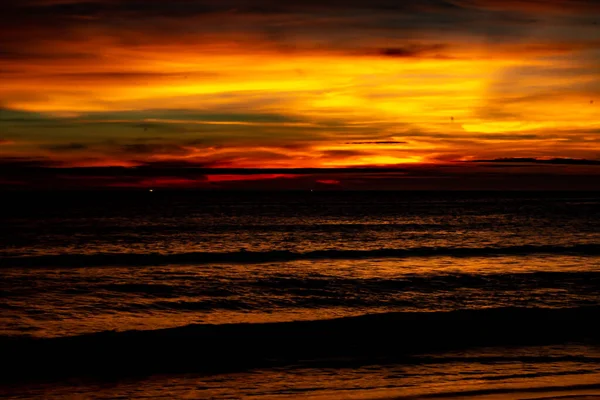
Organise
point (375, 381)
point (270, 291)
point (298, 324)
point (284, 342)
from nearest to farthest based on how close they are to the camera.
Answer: point (375, 381)
point (284, 342)
point (298, 324)
point (270, 291)

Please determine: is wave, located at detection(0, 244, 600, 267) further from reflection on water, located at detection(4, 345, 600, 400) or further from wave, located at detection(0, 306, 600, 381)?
reflection on water, located at detection(4, 345, 600, 400)

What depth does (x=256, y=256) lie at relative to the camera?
3528 centimetres

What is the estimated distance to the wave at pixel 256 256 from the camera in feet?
107

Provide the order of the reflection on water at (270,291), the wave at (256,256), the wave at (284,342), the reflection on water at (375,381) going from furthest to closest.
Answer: the wave at (256,256)
the reflection on water at (270,291)
the wave at (284,342)
the reflection on water at (375,381)

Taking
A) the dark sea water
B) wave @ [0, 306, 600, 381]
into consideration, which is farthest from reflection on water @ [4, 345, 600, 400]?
wave @ [0, 306, 600, 381]

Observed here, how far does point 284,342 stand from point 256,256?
789 inches

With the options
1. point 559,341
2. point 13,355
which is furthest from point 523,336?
point 13,355

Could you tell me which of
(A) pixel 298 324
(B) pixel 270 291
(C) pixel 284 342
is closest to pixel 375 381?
→ (C) pixel 284 342

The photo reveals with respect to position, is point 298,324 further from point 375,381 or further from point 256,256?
point 256,256

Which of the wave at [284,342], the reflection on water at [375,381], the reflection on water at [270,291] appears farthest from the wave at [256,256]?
the reflection on water at [375,381]

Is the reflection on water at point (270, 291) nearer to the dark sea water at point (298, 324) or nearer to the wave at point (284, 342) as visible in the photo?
the dark sea water at point (298, 324)

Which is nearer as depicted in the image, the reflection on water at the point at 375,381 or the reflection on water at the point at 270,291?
the reflection on water at the point at 375,381

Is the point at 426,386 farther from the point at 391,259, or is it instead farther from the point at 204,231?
the point at 204,231

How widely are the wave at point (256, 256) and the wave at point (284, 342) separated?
1622 centimetres
